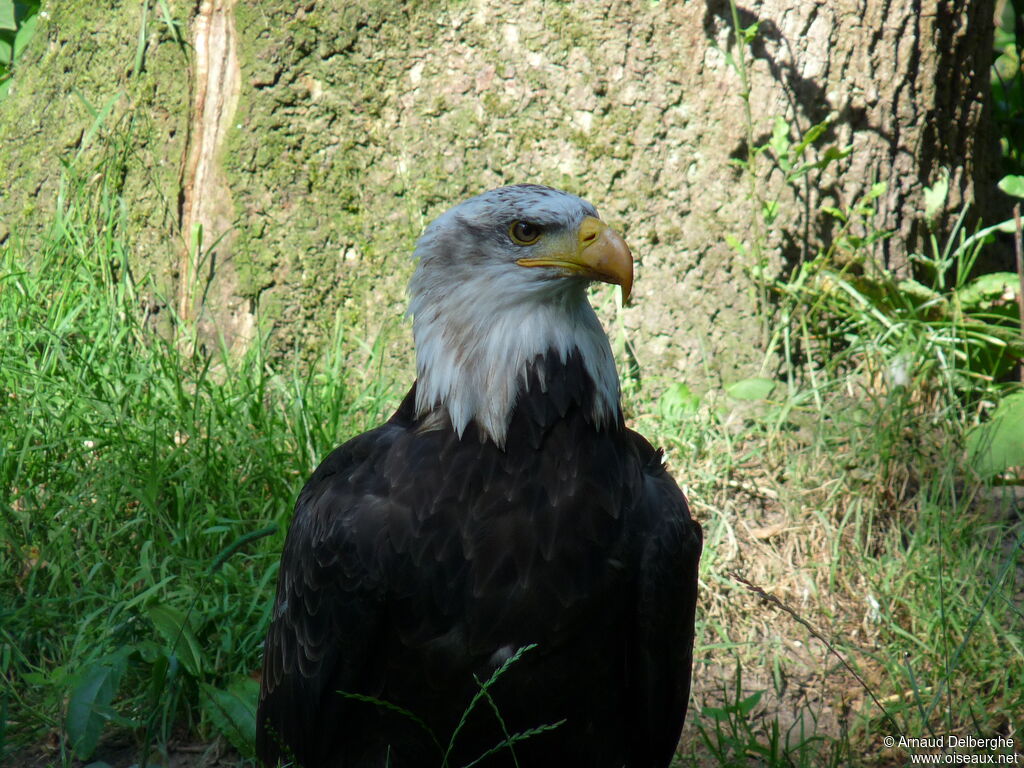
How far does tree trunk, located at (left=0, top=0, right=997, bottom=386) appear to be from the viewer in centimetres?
481

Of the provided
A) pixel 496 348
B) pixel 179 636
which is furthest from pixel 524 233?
pixel 179 636

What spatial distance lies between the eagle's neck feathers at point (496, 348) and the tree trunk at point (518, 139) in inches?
79.2

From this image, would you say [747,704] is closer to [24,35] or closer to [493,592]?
[493,592]

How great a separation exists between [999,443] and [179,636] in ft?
10.3

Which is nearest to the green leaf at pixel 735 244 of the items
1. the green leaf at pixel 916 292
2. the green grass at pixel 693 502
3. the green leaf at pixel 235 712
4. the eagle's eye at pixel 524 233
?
the green grass at pixel 693 502

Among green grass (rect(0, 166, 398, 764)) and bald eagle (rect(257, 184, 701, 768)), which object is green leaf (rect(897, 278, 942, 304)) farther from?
bald eagle (rect(257, 184, 701, 768))

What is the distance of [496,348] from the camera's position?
283 cm

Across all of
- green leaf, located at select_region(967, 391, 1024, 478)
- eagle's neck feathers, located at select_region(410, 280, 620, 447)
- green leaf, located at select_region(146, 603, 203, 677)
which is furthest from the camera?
green leaf, located at select_region(967, 391, 1024, 478)

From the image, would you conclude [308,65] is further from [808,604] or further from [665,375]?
[808,604]

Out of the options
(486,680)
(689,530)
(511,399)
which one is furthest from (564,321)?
(486,680)

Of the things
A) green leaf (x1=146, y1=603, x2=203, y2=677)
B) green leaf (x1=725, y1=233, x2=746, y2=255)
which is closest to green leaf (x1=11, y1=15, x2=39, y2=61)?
green leaf (x1=146, y1=603, x2=203, y2=677)

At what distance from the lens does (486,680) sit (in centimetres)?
273

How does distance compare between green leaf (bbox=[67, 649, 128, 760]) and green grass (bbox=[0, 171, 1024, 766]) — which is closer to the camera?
green leaf (bbox=[67, 649, 128, 760])

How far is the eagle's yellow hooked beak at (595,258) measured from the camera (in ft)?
9.08
